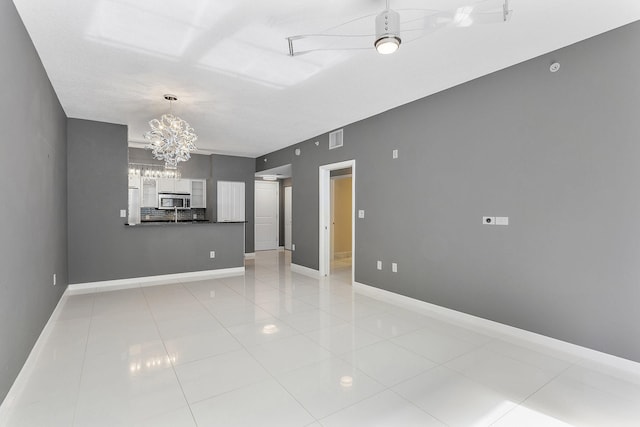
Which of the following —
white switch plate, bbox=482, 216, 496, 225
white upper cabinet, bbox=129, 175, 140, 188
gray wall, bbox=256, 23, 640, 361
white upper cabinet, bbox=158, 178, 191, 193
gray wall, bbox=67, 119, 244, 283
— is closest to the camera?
gray wall, bbox=256, 23, 640, 361

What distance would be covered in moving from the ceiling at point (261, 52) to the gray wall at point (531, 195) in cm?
31

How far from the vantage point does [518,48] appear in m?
2.77

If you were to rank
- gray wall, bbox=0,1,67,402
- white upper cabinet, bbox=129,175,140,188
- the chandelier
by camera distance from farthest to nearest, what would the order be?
1. white upper cabinet, bbox=129,175,140,188
2. the chandelier
3. gray wall, bbox=0,1,67,402

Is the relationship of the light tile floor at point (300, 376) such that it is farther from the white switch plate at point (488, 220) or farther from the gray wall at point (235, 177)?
the gray wall at point (235, 177)

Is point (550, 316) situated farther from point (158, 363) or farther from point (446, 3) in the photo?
point (158, 363)

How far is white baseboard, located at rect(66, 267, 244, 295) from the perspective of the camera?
481 centimetres

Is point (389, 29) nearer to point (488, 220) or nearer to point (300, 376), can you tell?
point (488, 220)

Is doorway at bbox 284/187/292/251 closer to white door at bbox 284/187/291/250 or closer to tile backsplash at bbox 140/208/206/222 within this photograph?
white door at bbox 284/187/291/250

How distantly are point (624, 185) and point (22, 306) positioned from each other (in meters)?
4.77

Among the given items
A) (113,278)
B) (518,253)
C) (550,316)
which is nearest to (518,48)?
(518,253)

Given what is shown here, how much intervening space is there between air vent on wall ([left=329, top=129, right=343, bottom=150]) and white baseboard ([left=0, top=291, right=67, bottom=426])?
14.7ft

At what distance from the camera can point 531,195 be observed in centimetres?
298

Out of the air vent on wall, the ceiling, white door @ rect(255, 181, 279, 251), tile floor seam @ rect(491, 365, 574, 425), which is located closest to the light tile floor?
tile floor seam @ rect(491, 365, 574, 425)

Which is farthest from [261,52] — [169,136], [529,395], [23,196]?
[529,395]
